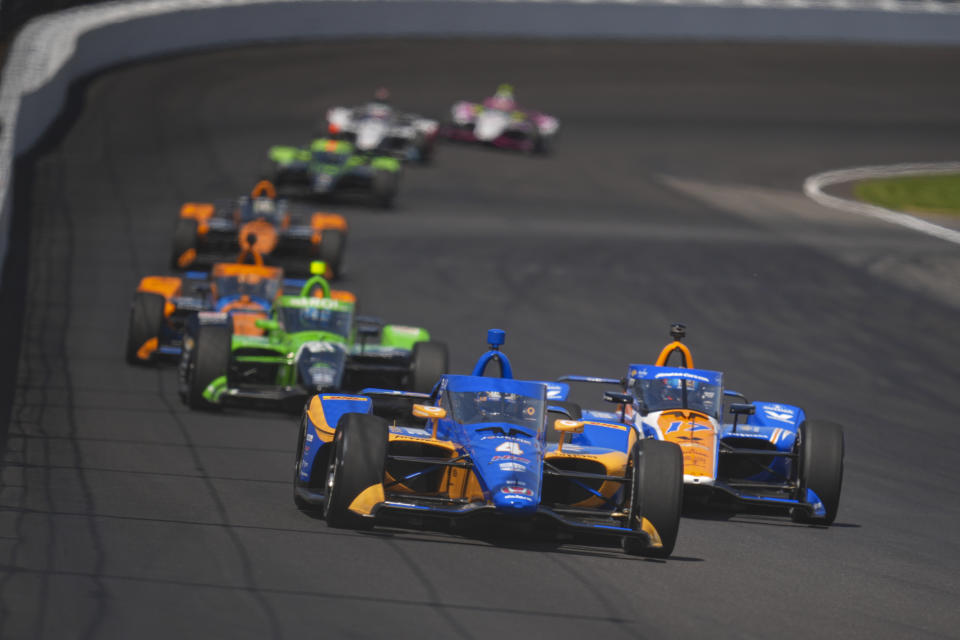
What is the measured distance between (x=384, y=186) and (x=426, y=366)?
46.5 ft

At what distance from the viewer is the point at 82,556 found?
10.1m

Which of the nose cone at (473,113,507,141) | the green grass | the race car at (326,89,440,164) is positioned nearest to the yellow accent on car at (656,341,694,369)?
the race car at (326,89,440,164)

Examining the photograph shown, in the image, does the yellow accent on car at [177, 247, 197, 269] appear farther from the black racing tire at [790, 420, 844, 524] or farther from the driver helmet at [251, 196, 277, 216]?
the black racing tire at [790, 420, 844, 524]

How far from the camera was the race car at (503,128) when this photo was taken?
39438mm

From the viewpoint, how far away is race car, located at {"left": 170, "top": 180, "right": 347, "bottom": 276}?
966 inches

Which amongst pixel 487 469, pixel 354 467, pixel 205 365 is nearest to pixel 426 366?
pixel 205 365

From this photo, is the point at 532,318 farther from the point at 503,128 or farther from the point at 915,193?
the point at 915,193

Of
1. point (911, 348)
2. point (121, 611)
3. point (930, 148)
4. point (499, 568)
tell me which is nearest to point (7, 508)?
point (121, 611)

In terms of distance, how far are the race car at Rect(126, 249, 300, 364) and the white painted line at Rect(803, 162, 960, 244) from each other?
56.4 ft

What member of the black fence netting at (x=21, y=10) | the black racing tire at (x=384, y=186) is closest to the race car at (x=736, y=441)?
the black racing tire at (x=384, y=186)

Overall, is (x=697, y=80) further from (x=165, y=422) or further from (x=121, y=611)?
(x=121, y=611)

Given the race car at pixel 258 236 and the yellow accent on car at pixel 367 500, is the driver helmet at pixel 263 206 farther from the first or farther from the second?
the yellow accent on car at pixel 367 500

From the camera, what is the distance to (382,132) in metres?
36.1

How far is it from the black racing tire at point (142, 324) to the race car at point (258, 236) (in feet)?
18.4
